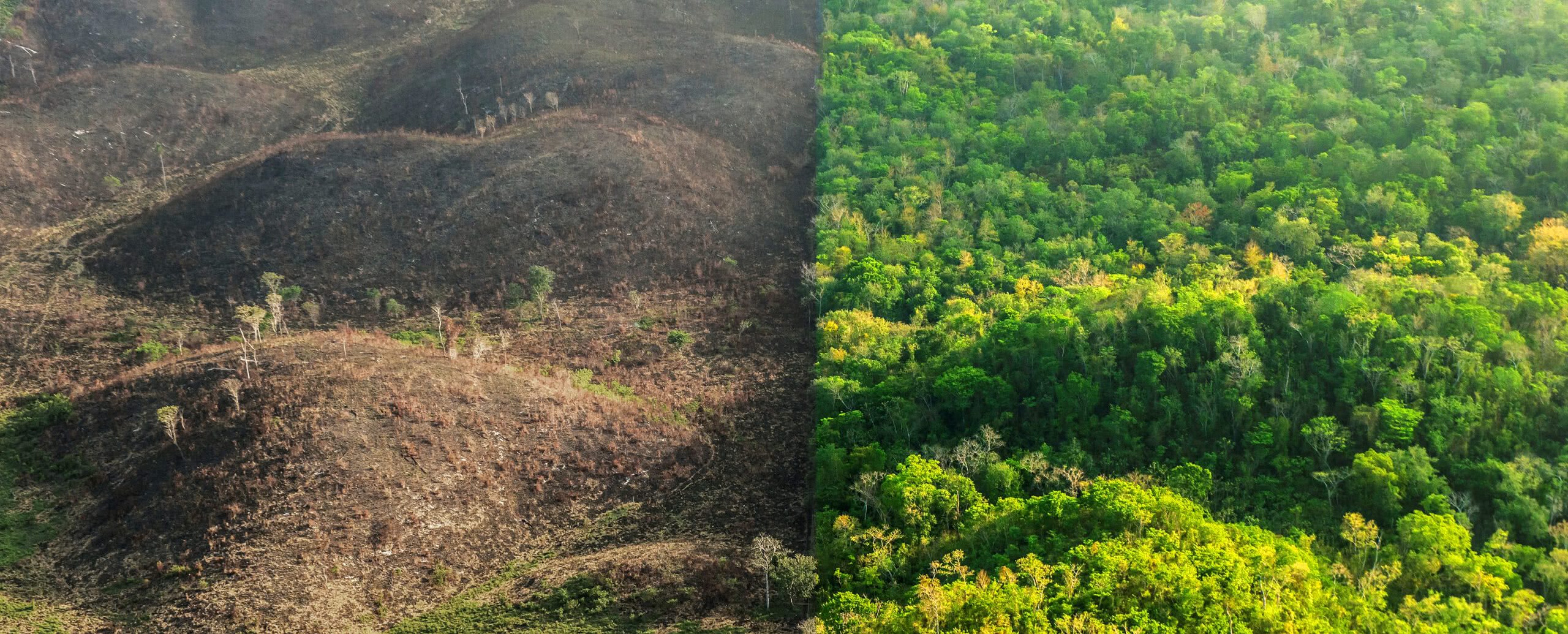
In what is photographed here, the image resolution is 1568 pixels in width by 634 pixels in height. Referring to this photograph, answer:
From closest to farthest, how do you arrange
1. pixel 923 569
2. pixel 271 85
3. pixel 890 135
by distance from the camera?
pixel 923 569
pixel 890 135
pixel 271 85

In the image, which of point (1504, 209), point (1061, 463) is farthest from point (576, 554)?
point (1504, 209)

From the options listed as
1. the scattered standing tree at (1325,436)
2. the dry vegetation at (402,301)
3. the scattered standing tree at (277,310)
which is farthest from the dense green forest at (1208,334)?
the scattered standing tree at (277,310)

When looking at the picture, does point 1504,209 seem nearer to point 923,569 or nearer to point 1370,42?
point 1370,42


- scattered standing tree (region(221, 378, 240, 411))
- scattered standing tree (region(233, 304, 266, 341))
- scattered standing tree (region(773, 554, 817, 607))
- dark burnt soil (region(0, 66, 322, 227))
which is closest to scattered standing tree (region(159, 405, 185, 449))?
scattered standing tree (region(221, 378, 240, 411))

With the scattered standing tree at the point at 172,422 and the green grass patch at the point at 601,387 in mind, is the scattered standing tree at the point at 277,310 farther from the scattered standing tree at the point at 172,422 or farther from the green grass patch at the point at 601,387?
the green grass patch at the point at 601,387

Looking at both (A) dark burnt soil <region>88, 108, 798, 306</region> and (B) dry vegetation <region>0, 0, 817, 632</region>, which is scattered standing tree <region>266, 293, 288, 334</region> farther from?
(A) dark burnt soil <region>88, 108, 798, 306</region>

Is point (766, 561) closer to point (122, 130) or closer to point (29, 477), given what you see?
point (29, 477)
